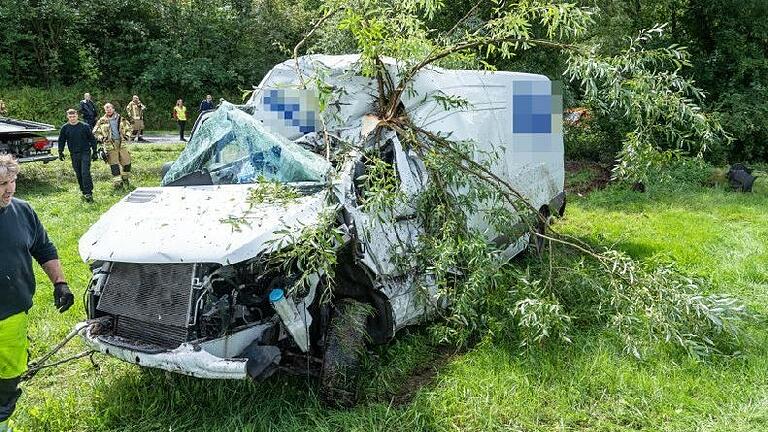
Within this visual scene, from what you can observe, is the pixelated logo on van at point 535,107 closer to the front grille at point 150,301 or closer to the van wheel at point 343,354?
the van wheel at point 343,354

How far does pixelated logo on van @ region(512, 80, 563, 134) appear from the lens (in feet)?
21.5

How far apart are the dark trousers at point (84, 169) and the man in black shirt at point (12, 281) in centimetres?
731

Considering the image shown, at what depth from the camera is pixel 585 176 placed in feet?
43.5

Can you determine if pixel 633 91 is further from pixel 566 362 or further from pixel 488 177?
pixel 566 362

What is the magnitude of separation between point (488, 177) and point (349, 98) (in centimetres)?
134

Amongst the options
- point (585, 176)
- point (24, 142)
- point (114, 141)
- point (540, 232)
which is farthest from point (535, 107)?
point (24, 142)

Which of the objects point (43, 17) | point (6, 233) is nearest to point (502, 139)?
point (6, 233)

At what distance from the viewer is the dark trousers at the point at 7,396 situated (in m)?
3.62

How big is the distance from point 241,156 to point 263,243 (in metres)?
1.41

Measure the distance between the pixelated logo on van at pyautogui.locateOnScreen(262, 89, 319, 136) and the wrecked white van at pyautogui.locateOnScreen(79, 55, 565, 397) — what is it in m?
0.01

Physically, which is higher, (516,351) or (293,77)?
(293,77)

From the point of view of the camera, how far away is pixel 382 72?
204 inches

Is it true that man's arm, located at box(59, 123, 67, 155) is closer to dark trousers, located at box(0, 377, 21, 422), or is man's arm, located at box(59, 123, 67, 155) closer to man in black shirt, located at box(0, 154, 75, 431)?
man in black shirt, located at box(0, 154, 75, 431)

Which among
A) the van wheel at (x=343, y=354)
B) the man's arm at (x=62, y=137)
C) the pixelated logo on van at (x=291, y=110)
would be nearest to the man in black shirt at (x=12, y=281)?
the van wheel at (x=343, y=354)
